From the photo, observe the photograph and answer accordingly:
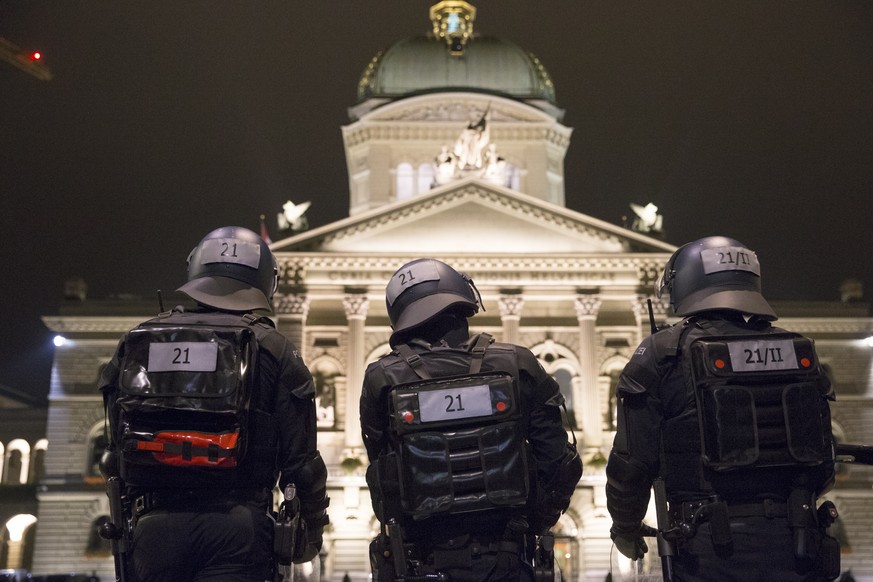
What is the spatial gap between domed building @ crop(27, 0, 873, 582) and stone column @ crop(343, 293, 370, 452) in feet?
0.18

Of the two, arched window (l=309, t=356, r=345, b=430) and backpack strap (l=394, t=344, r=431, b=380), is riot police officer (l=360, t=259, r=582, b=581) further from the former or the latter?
arched window (l=309, t=356, r=345, b=430)

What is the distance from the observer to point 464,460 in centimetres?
558

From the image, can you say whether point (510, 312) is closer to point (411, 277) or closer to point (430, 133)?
point (430, 133)

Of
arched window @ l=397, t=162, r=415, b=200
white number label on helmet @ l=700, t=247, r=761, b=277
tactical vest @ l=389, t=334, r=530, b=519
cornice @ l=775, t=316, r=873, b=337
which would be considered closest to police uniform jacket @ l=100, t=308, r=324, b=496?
tactical vest @ l=389, t=334, r=530, b=519

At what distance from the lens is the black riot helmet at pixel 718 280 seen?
622cm

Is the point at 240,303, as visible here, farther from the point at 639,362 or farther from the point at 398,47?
the point at 398,47

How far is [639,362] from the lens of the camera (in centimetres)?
599

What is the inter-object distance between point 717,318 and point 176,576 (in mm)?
3223

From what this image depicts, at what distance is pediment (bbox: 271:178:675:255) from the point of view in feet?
130

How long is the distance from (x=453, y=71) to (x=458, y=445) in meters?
48.8

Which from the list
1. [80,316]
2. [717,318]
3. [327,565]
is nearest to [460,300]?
[717,318]

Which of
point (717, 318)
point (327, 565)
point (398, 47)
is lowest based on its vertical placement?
point (327, 565)

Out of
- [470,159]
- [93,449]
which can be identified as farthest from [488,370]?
[93,449]

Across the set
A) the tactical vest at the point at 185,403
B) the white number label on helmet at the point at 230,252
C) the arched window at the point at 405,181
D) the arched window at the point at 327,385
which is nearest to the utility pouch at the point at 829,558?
the tactical vest at the point at 185,403
